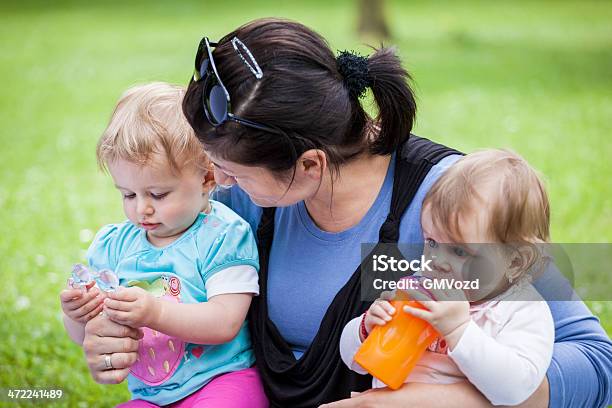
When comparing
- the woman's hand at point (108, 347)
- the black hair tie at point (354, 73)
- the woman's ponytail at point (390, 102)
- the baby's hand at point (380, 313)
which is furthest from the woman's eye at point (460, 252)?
the woman's hand at point (108, 347)

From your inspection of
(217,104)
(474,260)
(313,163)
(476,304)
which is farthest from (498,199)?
(217,104)

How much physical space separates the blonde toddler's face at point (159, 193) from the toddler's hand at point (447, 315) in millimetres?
872

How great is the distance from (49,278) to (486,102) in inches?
269

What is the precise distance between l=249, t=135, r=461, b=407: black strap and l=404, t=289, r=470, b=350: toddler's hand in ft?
1.36

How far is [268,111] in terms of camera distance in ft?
7.97

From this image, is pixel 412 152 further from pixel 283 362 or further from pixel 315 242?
pixel 283 362

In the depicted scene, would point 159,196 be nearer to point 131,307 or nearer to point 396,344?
point 131,307

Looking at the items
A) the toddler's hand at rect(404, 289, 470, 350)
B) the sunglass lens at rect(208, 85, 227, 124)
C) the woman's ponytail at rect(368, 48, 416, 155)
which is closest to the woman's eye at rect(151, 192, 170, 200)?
the sunglass lens at rect(208, 85, 227, 124)

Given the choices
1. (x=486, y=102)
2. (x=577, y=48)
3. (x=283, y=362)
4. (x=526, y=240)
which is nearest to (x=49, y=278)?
(x=283, y=362)

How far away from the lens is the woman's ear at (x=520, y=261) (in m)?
2.37

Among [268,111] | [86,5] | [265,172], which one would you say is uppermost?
[86,5]

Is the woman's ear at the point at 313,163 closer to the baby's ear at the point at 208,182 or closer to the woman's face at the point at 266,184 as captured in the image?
the woman's face at the point at 266,184

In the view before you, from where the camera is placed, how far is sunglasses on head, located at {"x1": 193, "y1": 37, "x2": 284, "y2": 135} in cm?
244

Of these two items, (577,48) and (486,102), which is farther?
(577,48)
